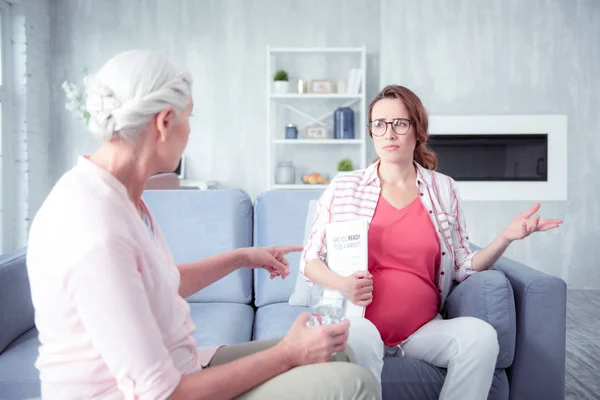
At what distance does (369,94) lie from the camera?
5.21m

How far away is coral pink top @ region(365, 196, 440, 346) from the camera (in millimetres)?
1670

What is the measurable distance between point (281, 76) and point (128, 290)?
4.32 metres

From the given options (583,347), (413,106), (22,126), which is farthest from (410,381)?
(22,126)

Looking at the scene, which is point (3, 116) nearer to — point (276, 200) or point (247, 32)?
point (247, 32)

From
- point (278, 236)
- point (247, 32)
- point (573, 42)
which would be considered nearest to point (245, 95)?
point (247, 32)

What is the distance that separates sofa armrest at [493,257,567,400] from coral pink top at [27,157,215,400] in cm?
118

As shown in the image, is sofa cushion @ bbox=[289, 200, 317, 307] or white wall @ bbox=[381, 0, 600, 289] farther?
white wall @ bbox=[381, 0, 600, 289]

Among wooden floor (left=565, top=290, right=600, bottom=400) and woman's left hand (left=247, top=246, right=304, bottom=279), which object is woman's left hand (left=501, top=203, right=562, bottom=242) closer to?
woman's left hand (left=247, top=246, right=304, bottom=279)

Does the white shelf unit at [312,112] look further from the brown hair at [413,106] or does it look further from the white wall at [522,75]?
the brown hair at [413,106]

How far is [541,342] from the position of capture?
167 centimetres

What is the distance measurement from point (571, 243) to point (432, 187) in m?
3.31

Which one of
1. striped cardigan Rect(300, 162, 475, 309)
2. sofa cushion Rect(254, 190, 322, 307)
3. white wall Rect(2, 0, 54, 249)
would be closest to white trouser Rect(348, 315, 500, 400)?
striped cardigan Rect(300, 162, 475, 309)

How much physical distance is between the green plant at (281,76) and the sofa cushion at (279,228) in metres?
2.76

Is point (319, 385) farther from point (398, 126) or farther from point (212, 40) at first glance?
point (212, 40)
